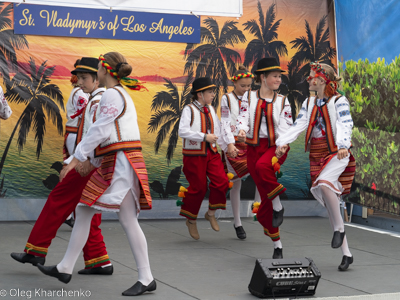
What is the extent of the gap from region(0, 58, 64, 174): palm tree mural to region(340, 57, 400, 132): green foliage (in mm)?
3987

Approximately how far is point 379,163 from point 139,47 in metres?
3.57

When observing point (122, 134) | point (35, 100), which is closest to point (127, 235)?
point (122, 134)

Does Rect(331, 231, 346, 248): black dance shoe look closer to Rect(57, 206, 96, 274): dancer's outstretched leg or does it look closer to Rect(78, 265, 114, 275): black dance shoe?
Rect(78, 265, 114, 275): black dance shoe

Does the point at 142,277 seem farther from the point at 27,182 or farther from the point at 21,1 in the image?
the point at 21,1

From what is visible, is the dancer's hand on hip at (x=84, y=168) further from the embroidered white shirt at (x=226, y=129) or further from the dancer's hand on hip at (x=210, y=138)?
the embroidered white shirt at (x=226, y=129)

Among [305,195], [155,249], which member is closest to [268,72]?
[155,249]

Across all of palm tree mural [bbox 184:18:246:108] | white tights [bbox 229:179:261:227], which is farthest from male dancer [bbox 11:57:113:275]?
palm tree mural [bbox 184:18:246:108]

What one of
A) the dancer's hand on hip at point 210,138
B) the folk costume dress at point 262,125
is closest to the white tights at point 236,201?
the dancer's hand on hip at point 210,138

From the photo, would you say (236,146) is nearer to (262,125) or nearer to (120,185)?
(262,125)

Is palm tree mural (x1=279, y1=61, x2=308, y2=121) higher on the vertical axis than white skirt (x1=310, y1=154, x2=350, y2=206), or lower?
higher

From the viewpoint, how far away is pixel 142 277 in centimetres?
434

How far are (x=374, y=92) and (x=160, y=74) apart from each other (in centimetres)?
289

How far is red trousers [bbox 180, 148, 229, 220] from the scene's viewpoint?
682 centimetres

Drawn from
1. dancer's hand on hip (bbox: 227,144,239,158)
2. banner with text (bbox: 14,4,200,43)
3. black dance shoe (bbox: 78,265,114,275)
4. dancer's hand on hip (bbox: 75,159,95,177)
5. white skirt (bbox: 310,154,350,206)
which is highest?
banner with text (bbox: 14,4,200,43)
